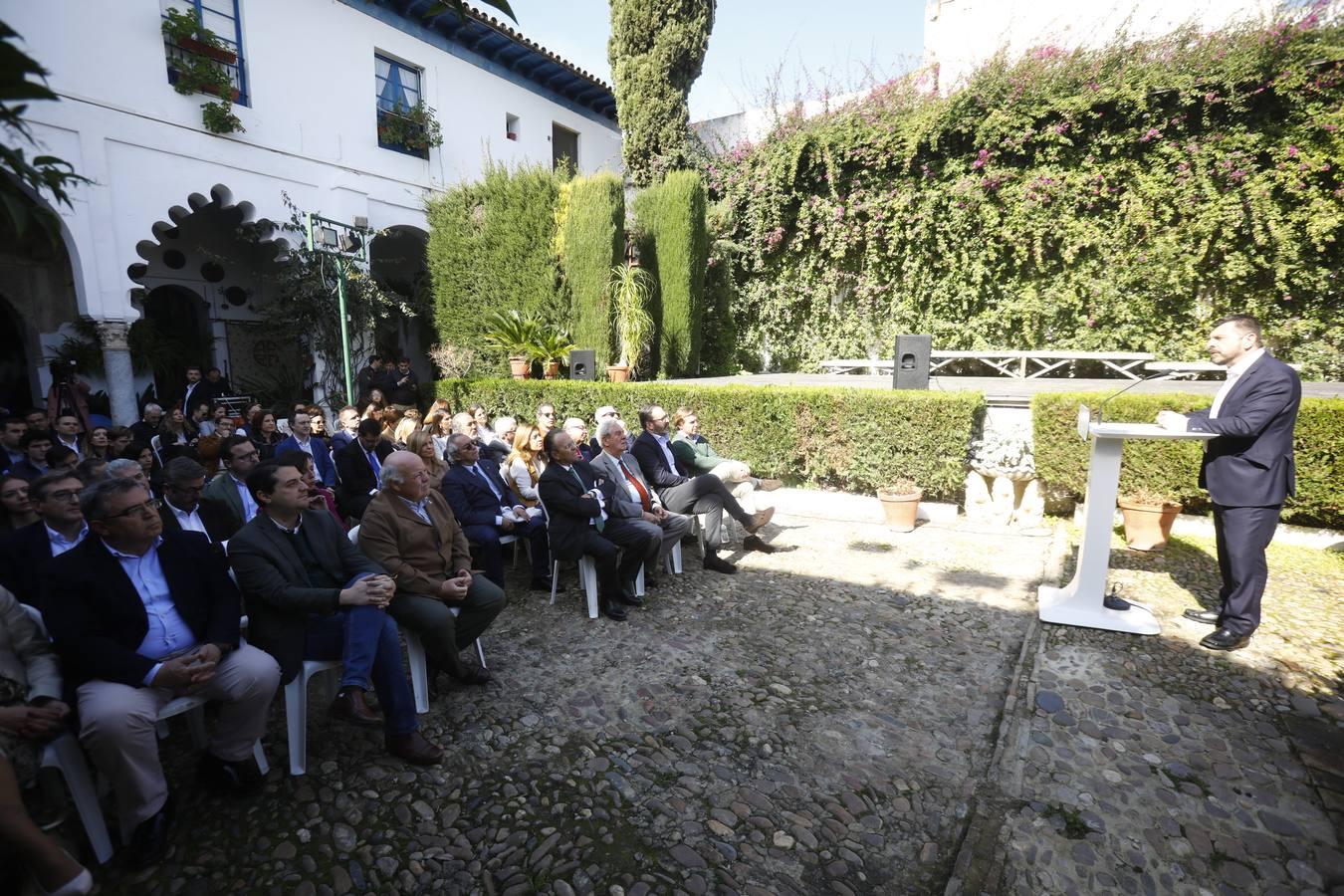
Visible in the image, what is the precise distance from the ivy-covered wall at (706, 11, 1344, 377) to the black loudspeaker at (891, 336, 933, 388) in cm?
499

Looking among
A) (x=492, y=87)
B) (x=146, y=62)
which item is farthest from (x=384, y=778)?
(x=492, y=87)

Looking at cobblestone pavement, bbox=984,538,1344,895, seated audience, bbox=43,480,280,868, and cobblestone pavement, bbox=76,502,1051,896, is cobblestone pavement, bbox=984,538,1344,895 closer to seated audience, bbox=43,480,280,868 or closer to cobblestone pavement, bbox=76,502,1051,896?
cobblestone pavement, bbox=76,502,1051,896

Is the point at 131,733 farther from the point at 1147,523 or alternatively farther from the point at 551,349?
the point at 551,349

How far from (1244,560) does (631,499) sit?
12.6 feet

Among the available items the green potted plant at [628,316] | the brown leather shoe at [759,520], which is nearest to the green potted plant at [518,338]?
the green potted plant at [628,316]

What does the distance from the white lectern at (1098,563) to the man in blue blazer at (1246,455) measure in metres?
0.24

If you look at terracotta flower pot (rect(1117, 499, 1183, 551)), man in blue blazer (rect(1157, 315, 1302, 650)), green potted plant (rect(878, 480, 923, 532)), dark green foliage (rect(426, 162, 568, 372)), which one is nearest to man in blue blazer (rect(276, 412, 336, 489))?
green potted plant (rect(878, 480, 923, 532))

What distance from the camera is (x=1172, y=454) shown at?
19.8 feet

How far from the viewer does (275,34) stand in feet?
34.1

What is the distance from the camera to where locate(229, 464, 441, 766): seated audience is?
2.81 metres

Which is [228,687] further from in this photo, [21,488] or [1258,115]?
[1258,115]

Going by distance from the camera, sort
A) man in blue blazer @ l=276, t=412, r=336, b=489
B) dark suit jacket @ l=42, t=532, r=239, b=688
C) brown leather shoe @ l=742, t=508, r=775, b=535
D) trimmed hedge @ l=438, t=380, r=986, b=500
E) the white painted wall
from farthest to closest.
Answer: the white painted wall < trimmed hedge @ l=438, t=380, r=986, b=500 < man in blue blazer @ l=276, t=412, r=336, b=489 < brown leather shoe @ l=742, t=508, r=775, b=535 < dark suit jacket @ l=42, t=532, r=239, b=688

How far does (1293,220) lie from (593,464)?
1078 centimetres

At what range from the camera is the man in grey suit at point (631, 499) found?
4.74 m
